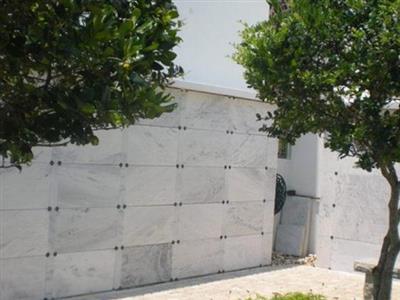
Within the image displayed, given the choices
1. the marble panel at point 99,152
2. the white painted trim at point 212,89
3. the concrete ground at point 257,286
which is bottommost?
the concrete ground at point 257,286

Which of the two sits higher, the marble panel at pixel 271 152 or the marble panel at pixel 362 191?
the marble panel at pixel 271 152

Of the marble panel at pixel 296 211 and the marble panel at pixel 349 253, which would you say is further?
the marble panel at pixel 296 211

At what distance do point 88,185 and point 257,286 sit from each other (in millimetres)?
2661

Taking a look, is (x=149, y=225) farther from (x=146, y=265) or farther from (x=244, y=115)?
(x=244, y=115)

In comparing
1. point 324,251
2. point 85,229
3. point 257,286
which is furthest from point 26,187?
point 324,251

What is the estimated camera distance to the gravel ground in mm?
6852

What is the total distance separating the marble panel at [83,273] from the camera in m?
6.39

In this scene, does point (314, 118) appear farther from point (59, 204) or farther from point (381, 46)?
point (59, 204)

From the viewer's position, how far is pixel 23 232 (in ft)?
19.7

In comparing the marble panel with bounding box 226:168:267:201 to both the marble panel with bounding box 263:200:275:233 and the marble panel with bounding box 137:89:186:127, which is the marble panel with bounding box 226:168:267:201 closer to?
the marble panel with bounding box 263:200:275:233

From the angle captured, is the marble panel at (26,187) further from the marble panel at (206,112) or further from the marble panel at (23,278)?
the marble panel at (206,112)

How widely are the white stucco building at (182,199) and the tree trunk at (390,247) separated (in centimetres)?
322

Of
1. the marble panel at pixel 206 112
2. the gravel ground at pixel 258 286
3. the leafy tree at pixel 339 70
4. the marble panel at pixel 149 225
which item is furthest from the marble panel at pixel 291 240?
the leafy tree at pixel 339 70

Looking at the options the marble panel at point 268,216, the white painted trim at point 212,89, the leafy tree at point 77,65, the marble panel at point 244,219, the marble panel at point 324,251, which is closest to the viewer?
the leafy tree at point 77,65
